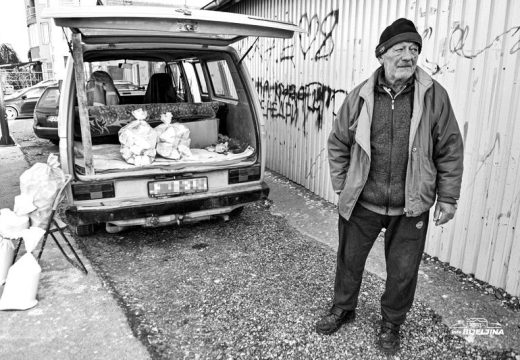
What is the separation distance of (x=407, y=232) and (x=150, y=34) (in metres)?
3.07

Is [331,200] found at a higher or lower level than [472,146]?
lower

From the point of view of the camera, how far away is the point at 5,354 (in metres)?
2.59

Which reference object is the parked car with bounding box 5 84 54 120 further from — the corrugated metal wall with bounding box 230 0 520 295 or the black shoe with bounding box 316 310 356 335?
the black shoe with bounding box 316 310 356 335

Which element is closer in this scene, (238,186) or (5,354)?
(5,354)

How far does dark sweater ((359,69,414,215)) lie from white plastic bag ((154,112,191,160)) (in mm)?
2405

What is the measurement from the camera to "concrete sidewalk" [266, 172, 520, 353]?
9.29 ft

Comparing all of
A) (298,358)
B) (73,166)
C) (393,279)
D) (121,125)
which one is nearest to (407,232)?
(393,279)

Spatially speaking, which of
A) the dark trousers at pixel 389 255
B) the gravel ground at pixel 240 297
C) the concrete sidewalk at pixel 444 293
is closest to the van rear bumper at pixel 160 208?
the gravel ground at pixel 240 297

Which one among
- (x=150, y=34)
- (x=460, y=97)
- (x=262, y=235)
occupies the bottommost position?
(x=262, y=235)

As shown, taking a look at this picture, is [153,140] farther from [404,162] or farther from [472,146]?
[472,146]

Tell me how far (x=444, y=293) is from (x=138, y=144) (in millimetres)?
3139

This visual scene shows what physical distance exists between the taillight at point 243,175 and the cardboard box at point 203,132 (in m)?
0.89

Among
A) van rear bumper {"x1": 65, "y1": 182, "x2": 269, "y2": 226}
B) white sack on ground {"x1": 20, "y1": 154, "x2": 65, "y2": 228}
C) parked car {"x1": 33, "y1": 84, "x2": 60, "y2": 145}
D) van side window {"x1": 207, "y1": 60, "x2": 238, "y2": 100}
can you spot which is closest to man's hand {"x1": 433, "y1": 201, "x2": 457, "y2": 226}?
van rear bumper {"x1": 65, "y1": 182, "x2": 269, "y2": 226}

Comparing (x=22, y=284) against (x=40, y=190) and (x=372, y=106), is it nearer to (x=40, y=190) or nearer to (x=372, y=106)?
(x=40, y=190)
